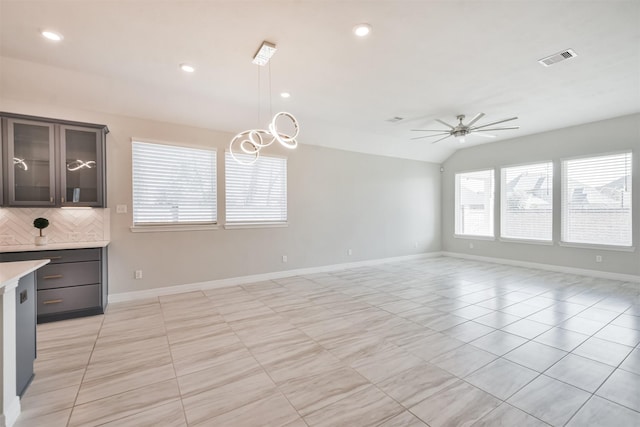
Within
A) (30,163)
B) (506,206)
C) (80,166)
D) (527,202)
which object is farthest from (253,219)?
(527,202)

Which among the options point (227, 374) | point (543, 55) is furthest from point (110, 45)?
point (543, 55)

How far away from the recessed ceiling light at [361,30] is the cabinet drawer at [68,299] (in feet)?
14.8

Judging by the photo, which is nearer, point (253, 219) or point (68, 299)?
point (68, 299)

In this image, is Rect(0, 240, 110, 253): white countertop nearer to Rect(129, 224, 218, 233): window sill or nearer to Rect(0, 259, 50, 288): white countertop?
Rect(129, 224, 218, 233): window sill

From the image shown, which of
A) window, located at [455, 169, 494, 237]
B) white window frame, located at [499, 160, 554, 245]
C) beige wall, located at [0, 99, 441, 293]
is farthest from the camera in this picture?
window, located at [455, 169, 494, 237]

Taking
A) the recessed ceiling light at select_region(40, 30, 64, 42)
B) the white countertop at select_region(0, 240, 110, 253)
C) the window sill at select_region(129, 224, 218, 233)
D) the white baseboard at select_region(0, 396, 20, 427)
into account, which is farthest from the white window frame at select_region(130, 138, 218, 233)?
the white baseboard at select_region(0, 396, 20, 427)

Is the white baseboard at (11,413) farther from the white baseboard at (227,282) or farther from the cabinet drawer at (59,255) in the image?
the white baseboard at (227,282)

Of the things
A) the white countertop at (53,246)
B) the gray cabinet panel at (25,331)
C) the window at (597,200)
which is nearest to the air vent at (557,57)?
the window at (597,200)

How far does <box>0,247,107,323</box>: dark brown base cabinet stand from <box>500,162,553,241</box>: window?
28.2 ft

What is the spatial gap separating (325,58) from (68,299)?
14.7 ft

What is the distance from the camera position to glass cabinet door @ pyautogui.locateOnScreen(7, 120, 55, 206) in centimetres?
346

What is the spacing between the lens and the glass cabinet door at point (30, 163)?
136 inches

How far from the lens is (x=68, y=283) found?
3.58m

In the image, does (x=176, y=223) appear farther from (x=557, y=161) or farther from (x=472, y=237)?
(x=557, y=161)
